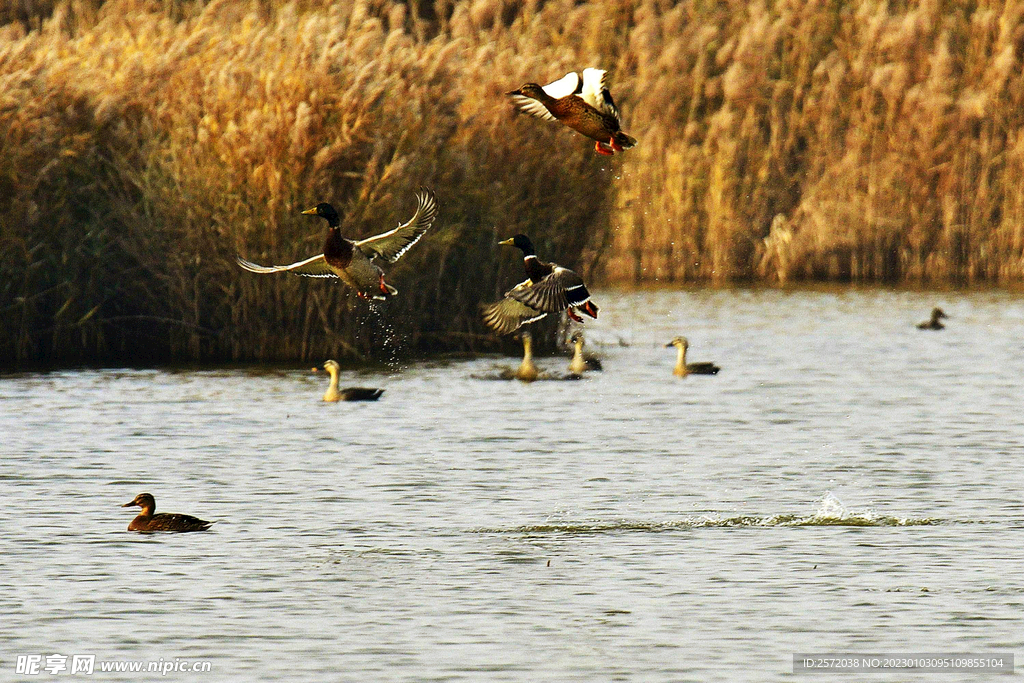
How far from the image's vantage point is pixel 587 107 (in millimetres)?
9695

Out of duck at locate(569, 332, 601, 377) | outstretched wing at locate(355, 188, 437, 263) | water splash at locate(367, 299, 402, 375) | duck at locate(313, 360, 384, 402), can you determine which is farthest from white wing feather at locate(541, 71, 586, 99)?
water splash at locate(367, 299, 402, 375)

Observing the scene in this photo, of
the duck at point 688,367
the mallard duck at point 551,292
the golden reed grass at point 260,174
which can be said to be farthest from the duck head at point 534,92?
the duck at point 688,367

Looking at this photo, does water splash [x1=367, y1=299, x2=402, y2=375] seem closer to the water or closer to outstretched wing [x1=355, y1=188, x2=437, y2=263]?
the water

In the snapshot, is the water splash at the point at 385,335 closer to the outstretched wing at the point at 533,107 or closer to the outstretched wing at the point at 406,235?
the outstretched wing at the point at 406,235

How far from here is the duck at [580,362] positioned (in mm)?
21016

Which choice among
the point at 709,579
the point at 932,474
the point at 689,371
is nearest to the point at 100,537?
the point at 709,579

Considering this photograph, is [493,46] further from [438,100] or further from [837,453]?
[837,453]

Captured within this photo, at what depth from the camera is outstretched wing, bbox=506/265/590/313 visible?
1033 centimetres

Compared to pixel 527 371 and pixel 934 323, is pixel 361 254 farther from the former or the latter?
pixel 934 323

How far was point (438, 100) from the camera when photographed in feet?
69.9

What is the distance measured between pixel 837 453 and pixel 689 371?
Result: 223 inches

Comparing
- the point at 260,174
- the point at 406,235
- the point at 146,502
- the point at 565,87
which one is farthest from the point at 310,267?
the point at 260,174

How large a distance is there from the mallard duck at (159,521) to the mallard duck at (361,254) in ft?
5.47

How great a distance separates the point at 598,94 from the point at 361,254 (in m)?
2.19
